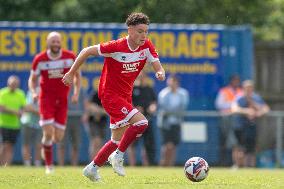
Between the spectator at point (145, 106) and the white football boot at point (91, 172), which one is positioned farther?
the spectator at point (145, 106)

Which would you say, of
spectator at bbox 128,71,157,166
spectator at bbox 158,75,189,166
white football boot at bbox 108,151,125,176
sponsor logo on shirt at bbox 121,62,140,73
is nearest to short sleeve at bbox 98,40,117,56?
sponsor logo on shirt at bbox 121,62,140,73

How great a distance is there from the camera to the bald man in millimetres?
16328

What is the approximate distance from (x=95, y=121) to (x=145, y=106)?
4.00 feet

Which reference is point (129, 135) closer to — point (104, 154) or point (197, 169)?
point (104, 154)

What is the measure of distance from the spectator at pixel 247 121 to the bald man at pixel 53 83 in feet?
20.7

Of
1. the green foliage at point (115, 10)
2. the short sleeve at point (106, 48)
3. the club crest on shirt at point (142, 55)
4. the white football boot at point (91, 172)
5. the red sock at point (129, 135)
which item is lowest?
the white football boot at point (91, 172)

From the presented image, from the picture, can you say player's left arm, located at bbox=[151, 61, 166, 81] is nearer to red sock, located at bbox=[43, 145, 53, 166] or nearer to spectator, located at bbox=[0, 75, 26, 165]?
red sock, located at bbox=[43, 145, 53, 166]

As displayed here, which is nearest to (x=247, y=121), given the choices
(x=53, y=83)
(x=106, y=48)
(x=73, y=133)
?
(x=73, y=133)

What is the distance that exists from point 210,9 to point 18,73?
30.5 feet

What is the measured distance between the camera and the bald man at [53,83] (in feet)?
53.6

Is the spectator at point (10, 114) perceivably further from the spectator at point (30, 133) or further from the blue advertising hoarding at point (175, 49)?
the blue advertising hoarding at point (175, 49)

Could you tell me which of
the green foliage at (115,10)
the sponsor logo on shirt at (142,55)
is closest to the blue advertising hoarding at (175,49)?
the green foliage at (115,10)

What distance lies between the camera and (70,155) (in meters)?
22.0

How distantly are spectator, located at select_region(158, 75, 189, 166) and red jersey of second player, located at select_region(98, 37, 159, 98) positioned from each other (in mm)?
8989
